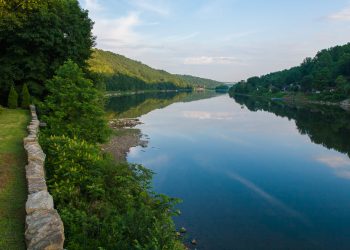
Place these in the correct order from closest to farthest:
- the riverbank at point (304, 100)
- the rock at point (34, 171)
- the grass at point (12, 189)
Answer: the grass at point (12, 189)
the rock at point (34, 171)
the riverbank at point (304, 100)

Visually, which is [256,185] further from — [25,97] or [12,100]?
[12,100]

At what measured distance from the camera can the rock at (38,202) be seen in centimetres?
983

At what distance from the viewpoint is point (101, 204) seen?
1427 centimetres

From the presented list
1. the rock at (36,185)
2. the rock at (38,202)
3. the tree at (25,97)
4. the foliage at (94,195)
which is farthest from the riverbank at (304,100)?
the rock at (38,202)

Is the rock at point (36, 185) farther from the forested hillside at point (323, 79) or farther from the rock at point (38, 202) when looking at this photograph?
the forested hillside at point (323, 79)

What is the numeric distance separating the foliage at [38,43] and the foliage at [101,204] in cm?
2167

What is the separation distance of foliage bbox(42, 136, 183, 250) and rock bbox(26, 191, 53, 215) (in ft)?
4.48

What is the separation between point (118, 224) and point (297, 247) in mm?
11203

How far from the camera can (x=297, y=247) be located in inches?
700

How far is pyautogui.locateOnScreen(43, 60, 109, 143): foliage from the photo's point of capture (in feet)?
77.3

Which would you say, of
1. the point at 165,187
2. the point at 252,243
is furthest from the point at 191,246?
the point at 165,187

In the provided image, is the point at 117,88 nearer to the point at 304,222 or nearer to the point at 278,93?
the point at 278,93

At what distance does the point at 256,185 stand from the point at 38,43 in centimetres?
2829

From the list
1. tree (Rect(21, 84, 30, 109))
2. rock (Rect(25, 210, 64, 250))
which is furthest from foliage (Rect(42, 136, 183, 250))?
tree (Rect(21, 84, 30, 109))
